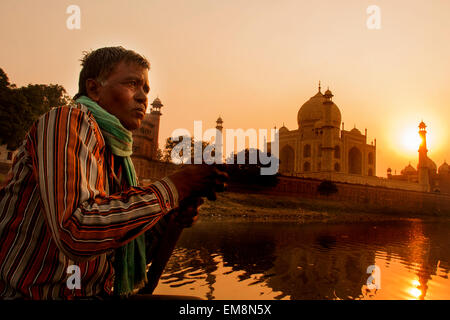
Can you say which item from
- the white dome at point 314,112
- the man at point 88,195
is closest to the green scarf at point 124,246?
the man at point 88,195

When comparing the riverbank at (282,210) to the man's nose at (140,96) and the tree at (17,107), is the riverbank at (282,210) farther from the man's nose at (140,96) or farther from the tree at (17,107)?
the man's nose at (140,96)

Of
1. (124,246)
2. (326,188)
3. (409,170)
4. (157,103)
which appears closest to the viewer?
(124,246)

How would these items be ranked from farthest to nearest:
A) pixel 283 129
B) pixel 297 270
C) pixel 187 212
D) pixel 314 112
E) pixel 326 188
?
pixel 283 129 < pixel 314 112 < pixel 326 188 < pixel 297 270 < pixel 187 212

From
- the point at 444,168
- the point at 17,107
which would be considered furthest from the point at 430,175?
the point at 17,107

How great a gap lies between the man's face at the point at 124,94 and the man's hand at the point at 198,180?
0.39 meters

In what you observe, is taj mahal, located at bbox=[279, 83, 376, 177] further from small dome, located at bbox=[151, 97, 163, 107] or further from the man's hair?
the man's hair

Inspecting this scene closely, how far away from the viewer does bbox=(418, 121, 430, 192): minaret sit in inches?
2181

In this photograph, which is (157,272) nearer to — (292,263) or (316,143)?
(292,263)

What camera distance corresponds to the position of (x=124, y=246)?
56.4 inches

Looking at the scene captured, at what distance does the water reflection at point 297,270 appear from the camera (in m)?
6.32

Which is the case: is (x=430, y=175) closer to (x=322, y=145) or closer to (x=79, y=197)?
(x=322, y=145)

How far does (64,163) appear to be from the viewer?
3.31 feet

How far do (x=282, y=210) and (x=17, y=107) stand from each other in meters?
22.0
